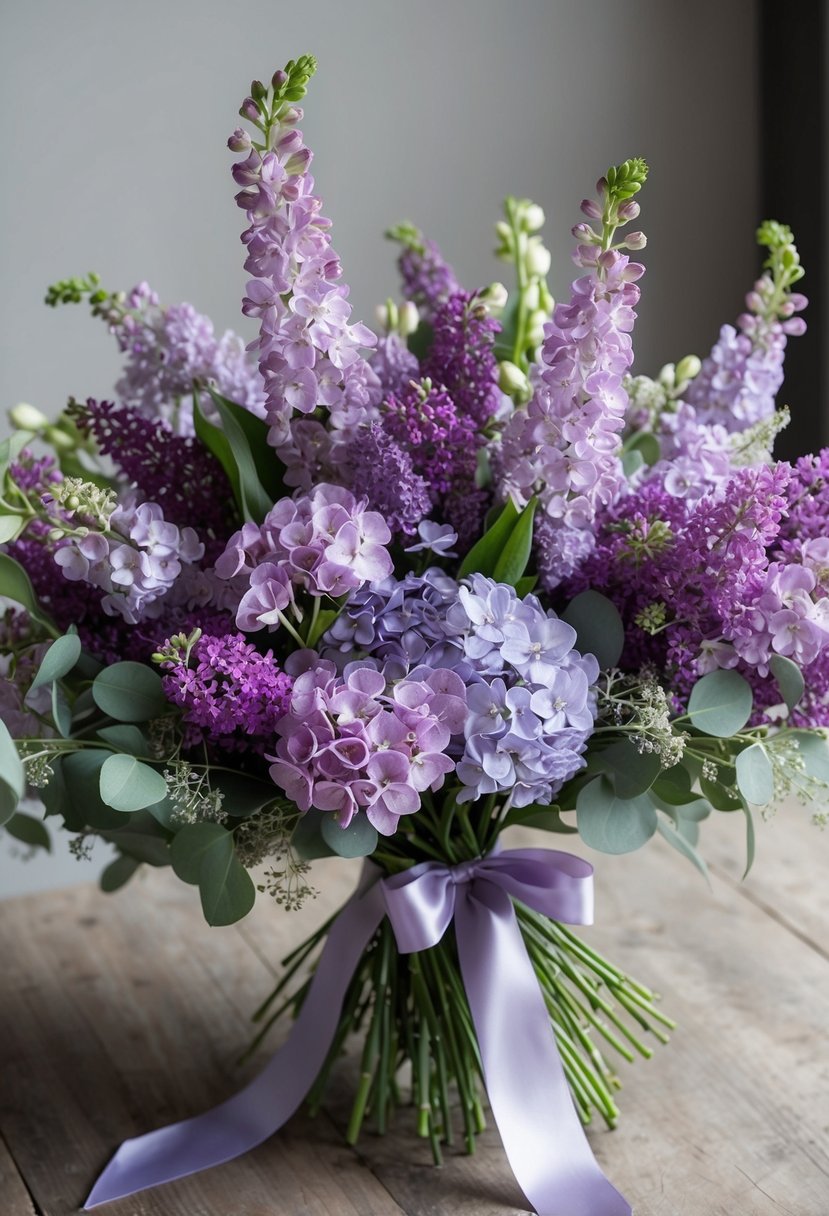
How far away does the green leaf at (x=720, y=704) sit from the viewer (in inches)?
29.2

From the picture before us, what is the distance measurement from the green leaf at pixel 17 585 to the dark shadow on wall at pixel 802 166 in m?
1.26

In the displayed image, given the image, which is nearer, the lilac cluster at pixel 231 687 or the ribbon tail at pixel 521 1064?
the lilac cluster at pixel 231 687

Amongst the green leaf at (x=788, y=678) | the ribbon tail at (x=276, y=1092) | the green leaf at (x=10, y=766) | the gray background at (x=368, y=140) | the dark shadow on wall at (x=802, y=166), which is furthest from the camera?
the dark shadow on wall at (x=802, y=166)

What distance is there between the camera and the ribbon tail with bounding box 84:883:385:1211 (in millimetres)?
852

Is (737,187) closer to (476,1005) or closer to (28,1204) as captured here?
(476,1005)

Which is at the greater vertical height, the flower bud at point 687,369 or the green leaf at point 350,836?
the flower bud at point 687,369

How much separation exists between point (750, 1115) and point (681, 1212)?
4.6 inches

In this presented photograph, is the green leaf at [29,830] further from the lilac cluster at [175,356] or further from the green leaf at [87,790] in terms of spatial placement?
the lilac cluster at [175,356]

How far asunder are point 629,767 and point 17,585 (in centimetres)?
37

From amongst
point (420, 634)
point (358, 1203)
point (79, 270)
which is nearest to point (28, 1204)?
point (358, 1203)

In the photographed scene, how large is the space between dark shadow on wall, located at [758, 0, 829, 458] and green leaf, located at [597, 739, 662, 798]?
115cm

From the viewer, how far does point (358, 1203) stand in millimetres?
818

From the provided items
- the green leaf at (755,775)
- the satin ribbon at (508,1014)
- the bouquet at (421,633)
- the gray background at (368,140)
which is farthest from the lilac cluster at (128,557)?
the gray background at (368,140)

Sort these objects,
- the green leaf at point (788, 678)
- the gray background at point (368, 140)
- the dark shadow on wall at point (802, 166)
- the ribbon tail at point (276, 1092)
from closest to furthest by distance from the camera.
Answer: the green leaf at point (788, 678) → the ribbon tail at point (276, 1092) → the gray background at point (368, 140) → the dark shadow on wall at point (802, 166)
